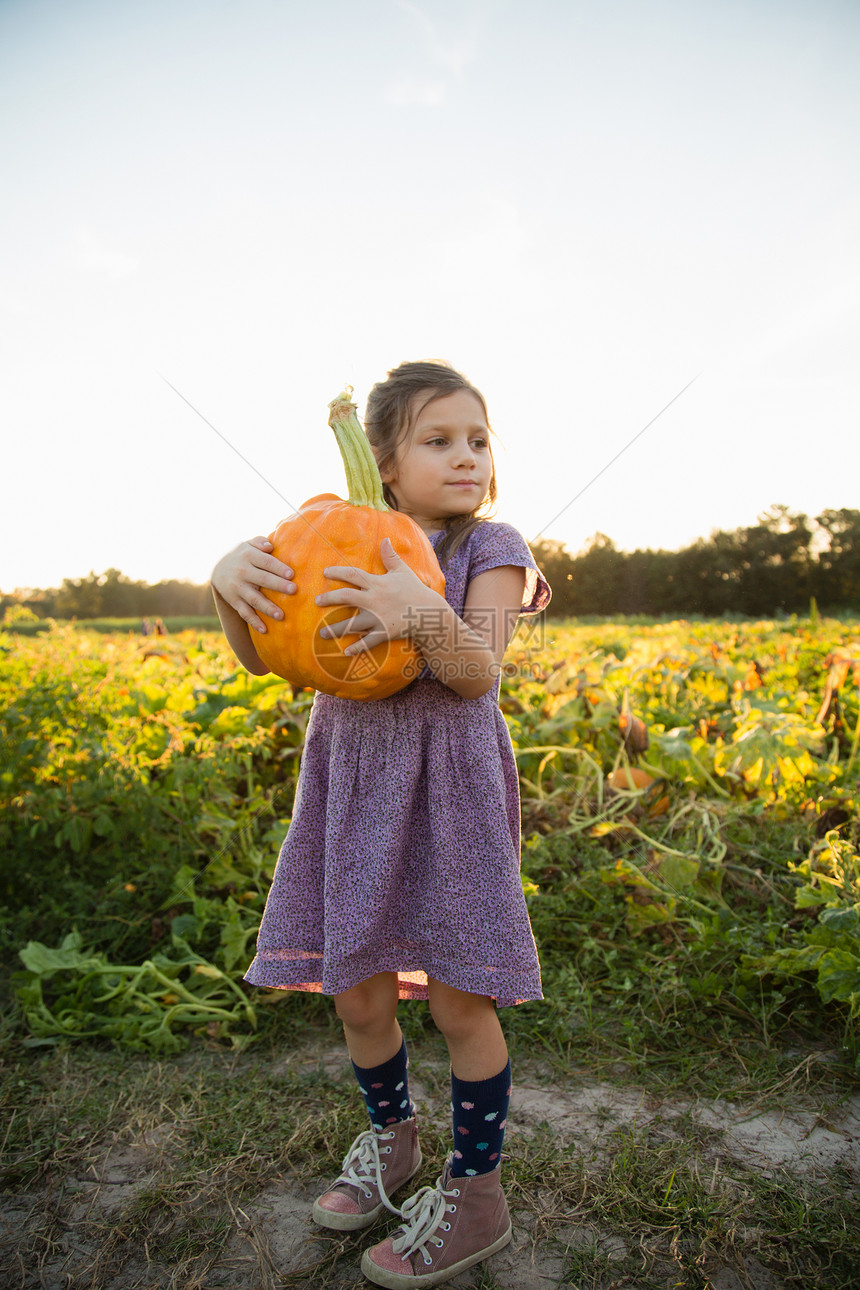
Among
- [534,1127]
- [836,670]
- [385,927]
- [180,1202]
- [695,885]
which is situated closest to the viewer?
[385,927]

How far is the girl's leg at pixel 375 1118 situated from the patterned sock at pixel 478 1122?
0.18 m

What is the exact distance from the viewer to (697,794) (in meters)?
3.05

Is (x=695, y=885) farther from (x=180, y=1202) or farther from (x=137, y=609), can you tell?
(x=137, y=609)

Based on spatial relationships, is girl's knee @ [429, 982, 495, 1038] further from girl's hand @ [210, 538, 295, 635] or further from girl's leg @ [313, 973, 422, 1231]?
girl's hand @ [210, 538, 295, 635]

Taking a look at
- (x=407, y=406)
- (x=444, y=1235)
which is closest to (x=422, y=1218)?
(x=444, y=1235)

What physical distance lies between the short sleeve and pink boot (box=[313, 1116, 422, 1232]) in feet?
3.85

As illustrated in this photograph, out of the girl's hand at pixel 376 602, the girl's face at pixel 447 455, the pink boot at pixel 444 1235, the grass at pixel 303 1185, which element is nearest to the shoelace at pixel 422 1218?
the pink boot at pixel 444 1235

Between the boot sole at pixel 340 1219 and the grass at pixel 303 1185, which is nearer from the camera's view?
the grass at pixel 303 1185

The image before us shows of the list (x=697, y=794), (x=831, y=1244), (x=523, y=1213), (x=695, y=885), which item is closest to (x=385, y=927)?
(x=523, y=1213)

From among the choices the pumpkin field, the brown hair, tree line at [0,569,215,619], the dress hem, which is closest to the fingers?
the brown hair

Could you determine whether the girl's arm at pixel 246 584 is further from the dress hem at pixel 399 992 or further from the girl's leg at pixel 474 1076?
the girl's leg at pixel 474 1076

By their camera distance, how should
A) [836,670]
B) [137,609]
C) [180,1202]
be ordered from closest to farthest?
[180,1202], [836,670], [137,609]

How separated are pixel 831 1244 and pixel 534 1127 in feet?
2.07

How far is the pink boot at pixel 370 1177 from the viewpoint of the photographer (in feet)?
5.03
